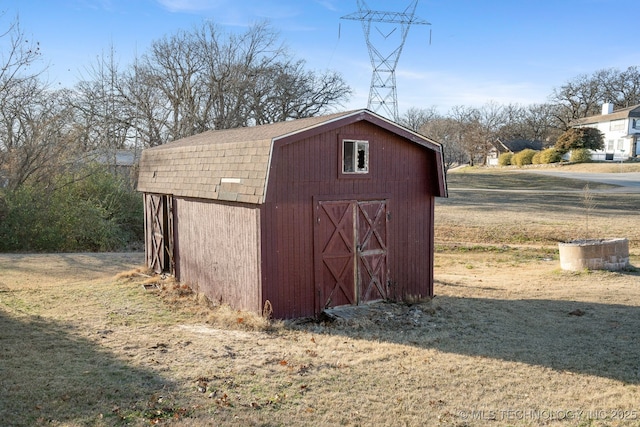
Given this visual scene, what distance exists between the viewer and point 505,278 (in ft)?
49.3

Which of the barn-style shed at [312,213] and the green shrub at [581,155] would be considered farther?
the green shrub at [581,155]

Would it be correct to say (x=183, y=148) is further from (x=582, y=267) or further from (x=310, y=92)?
(x=310, y=92)

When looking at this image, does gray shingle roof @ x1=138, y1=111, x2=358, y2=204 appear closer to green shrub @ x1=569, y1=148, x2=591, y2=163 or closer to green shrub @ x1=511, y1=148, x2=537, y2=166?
green shrub @ x1=569, y1=148, x2=591, y2=163

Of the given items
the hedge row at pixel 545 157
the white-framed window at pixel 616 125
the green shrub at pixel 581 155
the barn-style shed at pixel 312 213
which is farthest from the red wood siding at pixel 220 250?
the white-framed window at pixel 616 125

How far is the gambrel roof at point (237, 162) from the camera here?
9.12 m

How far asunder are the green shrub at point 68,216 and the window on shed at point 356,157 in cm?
1304

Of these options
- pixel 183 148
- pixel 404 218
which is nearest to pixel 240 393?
pixel 404 218

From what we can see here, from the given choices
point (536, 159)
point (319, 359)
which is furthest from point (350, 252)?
point (536, 159)

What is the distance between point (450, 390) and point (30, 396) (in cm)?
470

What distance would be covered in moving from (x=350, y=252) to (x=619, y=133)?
58.5 m

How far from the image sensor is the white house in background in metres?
54.1

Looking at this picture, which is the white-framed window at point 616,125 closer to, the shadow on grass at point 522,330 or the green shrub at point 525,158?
the green shrub at point 525,158

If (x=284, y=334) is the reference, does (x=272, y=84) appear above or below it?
above

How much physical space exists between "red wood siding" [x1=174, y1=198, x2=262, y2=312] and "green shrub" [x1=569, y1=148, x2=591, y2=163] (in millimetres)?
47178
